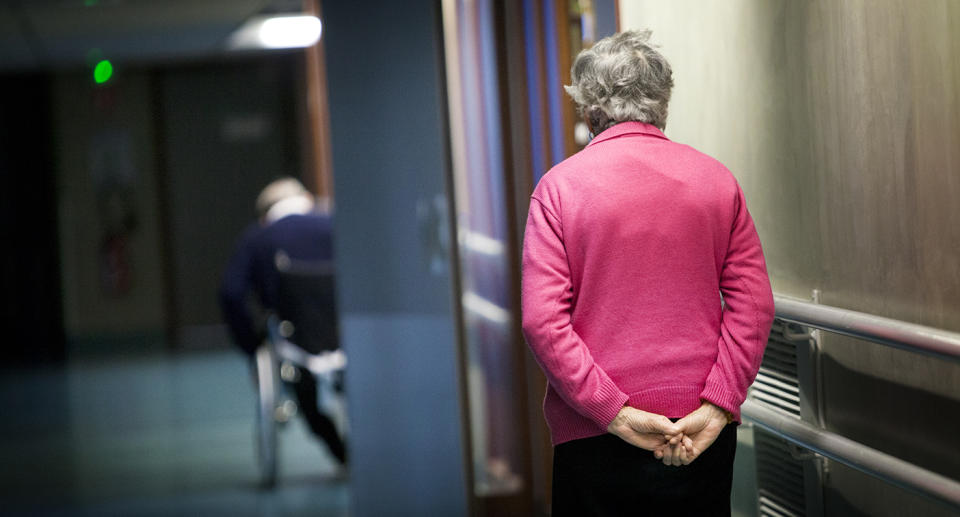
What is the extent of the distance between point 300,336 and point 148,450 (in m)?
1.71

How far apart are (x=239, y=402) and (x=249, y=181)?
16.7 feet

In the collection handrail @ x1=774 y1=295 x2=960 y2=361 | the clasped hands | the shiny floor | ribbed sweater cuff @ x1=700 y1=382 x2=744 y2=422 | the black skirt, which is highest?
handrail @ x1=774 y1=295 x2=960 y2=361

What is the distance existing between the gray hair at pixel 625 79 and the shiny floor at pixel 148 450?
320 centimetres

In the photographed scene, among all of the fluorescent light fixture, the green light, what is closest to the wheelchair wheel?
the fluorescent light fixture

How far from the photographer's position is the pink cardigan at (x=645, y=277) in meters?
1.79

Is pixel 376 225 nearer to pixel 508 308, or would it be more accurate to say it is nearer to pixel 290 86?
pixel 508 308

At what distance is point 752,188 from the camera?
2484 mm

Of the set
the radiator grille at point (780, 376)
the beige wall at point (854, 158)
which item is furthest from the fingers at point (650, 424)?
the radiator grille at point (780, 376)

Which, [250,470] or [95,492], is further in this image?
[250,470]

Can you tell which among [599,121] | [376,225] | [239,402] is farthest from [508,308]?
[239,402]

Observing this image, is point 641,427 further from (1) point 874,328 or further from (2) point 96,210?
(2) point 96,210

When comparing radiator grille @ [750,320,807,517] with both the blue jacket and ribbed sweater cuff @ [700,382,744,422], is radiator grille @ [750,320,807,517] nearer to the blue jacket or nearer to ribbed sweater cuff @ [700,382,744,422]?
ribbed sweater cuff @ [700,382,744,422]

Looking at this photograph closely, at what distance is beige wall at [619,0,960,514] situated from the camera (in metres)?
1.73

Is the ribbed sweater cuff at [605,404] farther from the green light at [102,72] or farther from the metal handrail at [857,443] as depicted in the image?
the green light at [102,72]
